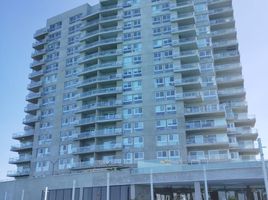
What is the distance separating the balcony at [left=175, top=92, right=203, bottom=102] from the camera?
5769cm

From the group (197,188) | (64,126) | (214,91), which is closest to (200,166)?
(197,188)

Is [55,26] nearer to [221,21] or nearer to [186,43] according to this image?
[186,43]

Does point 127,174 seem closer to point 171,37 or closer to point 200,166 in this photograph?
point 200,166

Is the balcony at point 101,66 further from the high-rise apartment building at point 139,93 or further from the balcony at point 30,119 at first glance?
the balcony at point 30,119

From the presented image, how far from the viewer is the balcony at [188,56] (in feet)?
200

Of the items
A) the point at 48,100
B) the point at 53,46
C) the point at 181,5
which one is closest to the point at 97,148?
the point at 48,100

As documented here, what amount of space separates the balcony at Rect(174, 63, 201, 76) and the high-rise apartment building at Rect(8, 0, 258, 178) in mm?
190

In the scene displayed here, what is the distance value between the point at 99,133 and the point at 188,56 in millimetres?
22670

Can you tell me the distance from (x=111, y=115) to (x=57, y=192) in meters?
20.0

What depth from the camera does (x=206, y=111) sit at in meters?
56.6

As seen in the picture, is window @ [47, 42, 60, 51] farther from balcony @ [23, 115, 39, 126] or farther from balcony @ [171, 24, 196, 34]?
balcony @ [171, 24, 196, 34]

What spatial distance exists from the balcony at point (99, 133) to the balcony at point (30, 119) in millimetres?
14155

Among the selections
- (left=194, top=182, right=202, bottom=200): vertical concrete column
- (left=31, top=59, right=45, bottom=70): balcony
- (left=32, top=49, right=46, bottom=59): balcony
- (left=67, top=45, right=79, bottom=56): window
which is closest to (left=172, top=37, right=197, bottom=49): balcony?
(left=67, top=45, right=79, bottom=56): window

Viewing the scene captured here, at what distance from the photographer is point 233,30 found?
67625 mm
